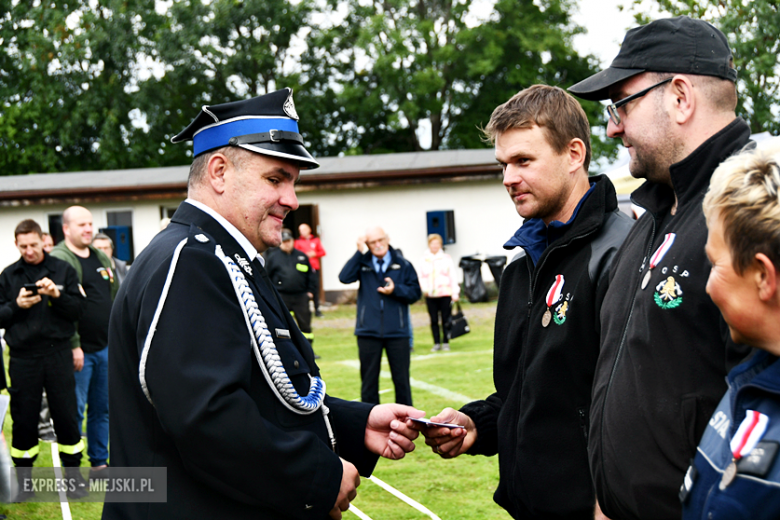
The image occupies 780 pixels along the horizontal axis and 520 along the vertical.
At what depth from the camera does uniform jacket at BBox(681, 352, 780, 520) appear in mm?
1454

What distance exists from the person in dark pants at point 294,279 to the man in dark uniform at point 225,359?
8843mm

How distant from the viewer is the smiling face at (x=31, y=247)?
6.51 meters

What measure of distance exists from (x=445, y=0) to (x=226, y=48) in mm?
10152

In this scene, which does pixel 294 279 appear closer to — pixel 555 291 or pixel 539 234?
pixel 539 234

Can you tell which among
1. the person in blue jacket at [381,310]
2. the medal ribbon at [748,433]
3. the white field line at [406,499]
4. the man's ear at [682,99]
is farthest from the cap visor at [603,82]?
the person in blue jacket at [381,310]

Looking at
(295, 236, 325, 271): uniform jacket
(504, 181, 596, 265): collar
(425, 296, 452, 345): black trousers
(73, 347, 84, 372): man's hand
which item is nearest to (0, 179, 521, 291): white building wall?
(295, 236, 325, 271): uniform jacket

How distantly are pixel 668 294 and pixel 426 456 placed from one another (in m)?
5.01

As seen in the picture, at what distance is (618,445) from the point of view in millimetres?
2090

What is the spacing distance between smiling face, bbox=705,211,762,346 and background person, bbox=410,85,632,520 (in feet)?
2.81

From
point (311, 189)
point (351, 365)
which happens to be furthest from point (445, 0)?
point (351, 365)

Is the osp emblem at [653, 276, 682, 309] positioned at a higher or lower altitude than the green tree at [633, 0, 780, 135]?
lower

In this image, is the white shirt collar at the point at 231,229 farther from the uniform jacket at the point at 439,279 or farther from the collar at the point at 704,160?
the uniform jacket at the point at 439,279

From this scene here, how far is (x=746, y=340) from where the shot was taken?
1.65 m

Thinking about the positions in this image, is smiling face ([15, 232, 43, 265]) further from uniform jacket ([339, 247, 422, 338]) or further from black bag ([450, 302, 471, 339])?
black bag ([450, 302, 471, 339])
